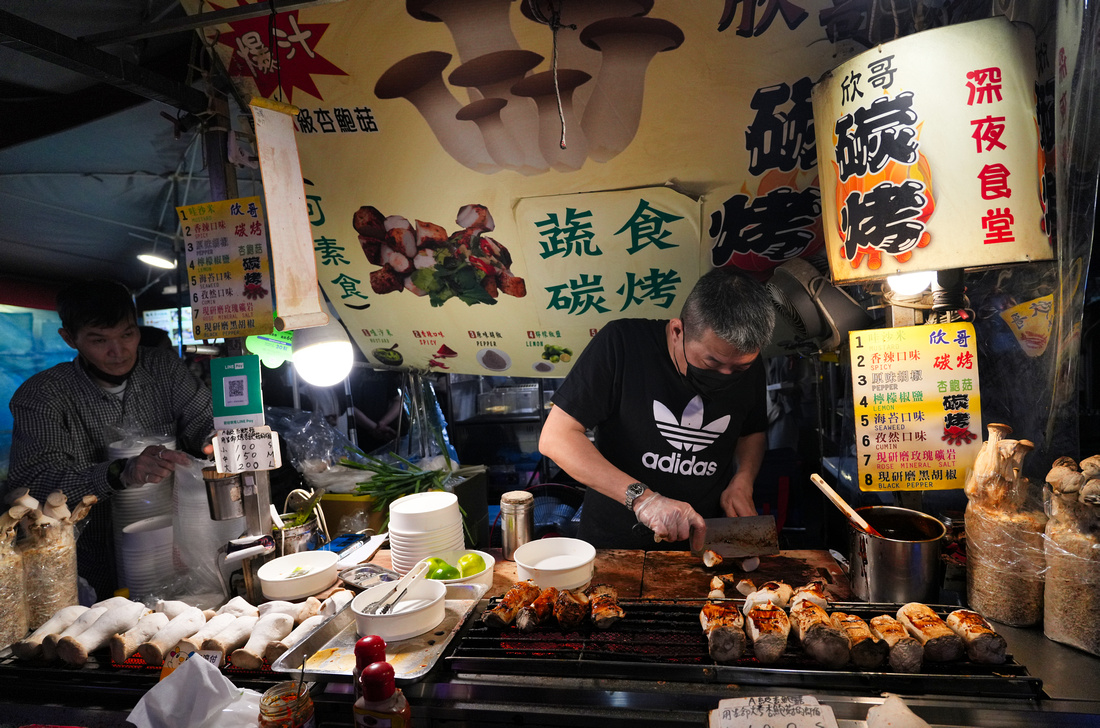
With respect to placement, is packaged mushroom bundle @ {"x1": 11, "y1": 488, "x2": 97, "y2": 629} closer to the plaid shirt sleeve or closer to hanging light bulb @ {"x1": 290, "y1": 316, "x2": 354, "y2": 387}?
the plaid shirt sleeve

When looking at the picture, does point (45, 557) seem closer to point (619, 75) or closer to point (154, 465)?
point (154, 465)

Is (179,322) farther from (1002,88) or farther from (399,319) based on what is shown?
(1002,88)

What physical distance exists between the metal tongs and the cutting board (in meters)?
0.89

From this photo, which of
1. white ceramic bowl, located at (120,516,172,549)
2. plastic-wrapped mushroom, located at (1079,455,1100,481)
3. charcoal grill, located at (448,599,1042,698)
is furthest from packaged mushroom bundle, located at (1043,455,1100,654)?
white ceramic bowl, located at (120,516,172,549)

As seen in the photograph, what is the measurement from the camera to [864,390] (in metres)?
2.34

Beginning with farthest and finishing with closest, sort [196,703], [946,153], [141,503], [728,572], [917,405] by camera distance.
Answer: [141,503], [728,572], [917,405], [946,153], [196,703]

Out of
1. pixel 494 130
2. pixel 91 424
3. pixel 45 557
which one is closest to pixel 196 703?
pixel 45 557

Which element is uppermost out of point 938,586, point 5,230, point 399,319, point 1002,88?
point 5,230

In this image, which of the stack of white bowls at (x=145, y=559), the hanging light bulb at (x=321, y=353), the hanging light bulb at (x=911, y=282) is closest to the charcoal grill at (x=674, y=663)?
the hanging light bulb at (x=911, y=282)

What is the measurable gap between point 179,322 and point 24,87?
3690 millimetres

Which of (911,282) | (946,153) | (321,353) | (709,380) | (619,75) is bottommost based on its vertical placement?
(709,380)

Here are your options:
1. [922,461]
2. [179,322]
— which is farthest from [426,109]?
[179,322]

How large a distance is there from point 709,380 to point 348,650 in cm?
228

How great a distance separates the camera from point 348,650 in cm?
180
